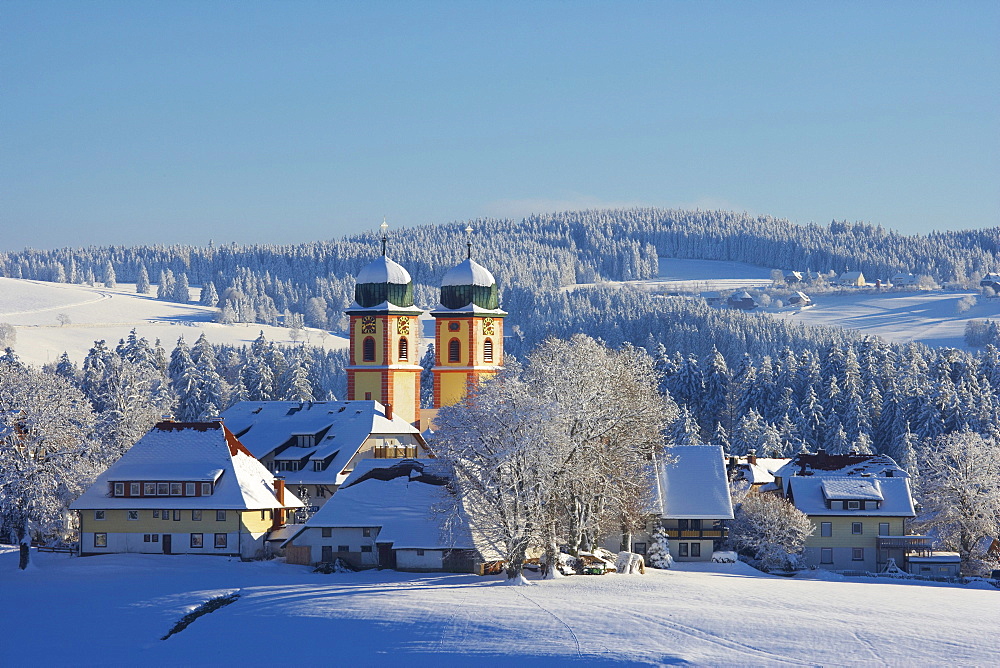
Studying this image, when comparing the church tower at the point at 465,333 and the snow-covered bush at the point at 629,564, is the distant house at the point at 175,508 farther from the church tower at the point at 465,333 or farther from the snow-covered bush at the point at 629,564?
the church tower at the point at 465,333

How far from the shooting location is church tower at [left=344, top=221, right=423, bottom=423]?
87812mm

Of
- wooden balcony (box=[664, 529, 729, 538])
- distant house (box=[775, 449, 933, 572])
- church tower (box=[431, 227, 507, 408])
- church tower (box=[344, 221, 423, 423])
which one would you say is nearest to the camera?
wooden balcony (box=[664, 529, 729, 538])

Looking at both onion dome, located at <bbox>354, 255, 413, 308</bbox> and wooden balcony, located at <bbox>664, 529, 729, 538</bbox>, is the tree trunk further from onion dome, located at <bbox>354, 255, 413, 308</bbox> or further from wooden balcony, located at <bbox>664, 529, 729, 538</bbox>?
onion dome, located at <bbox>354, 255, 413, 308</bbox>

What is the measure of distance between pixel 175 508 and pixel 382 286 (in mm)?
30910

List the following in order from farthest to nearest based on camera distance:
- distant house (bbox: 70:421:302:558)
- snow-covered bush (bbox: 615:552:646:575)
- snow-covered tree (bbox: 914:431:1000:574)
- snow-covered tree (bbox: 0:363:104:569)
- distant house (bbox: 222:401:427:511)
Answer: distant house (bbox: 222:401:427:511) < snow-covered tree (bbox: 914:431:1000:574) < distant house (bbox: 70:421:302:558) < snow-covered bush (bbox: 615:552:646:575) < snow-covered tree (bbox: 0:363:104:569)

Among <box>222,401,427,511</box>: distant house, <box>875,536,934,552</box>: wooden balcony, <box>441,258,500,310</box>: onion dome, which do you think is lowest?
<box>875,536,934,552</box>: wooden balcony

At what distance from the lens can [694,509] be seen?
6812 cm

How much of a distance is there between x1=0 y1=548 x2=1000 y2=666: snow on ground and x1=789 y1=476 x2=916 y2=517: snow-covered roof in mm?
14636

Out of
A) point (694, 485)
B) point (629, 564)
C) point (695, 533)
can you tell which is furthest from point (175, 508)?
point (694, 485)

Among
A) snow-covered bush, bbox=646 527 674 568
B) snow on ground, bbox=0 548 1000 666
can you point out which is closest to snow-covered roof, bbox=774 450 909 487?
snow-covered bush, bbox=646 527 674 568

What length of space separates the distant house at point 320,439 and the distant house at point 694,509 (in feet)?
54.0

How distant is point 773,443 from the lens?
103 metres

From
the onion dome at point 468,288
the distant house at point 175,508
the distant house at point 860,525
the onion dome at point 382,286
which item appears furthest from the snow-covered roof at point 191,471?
the distant house at point 860,525

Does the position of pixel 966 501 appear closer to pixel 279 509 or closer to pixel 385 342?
pixel 279 509
